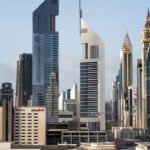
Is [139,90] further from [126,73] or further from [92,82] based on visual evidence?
[92,82]

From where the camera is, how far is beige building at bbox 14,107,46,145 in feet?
267

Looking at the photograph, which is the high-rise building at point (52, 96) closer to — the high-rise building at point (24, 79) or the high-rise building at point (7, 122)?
the high-rise building at point (24, 79)

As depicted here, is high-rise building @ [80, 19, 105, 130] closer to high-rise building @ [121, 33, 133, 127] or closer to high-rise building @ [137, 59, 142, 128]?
high-rise building @ [137, 59, 142, 128]

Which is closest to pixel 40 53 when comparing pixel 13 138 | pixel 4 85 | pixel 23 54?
pixel 23 54

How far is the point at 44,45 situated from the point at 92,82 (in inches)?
1716

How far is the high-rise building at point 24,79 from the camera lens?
170750 millimetres

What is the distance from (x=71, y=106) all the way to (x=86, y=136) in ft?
226

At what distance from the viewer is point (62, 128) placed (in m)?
96.8

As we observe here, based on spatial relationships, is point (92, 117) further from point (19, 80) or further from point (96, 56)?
point (19, 80)

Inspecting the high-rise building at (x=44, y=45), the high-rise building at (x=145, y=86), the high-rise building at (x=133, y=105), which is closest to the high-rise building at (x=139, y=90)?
the high-rise building at (x=133, y=105)

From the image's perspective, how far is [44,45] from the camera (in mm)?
180000

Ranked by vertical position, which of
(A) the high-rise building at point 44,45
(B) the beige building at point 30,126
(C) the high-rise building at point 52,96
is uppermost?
(A) the high-rise building at point 44,45

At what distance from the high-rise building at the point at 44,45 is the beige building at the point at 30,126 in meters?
87.4

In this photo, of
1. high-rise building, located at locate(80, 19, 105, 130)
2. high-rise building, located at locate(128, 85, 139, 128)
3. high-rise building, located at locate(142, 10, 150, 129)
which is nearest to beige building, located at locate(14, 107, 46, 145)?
high-rise building, located at locate(80, 19, 105, 130)
